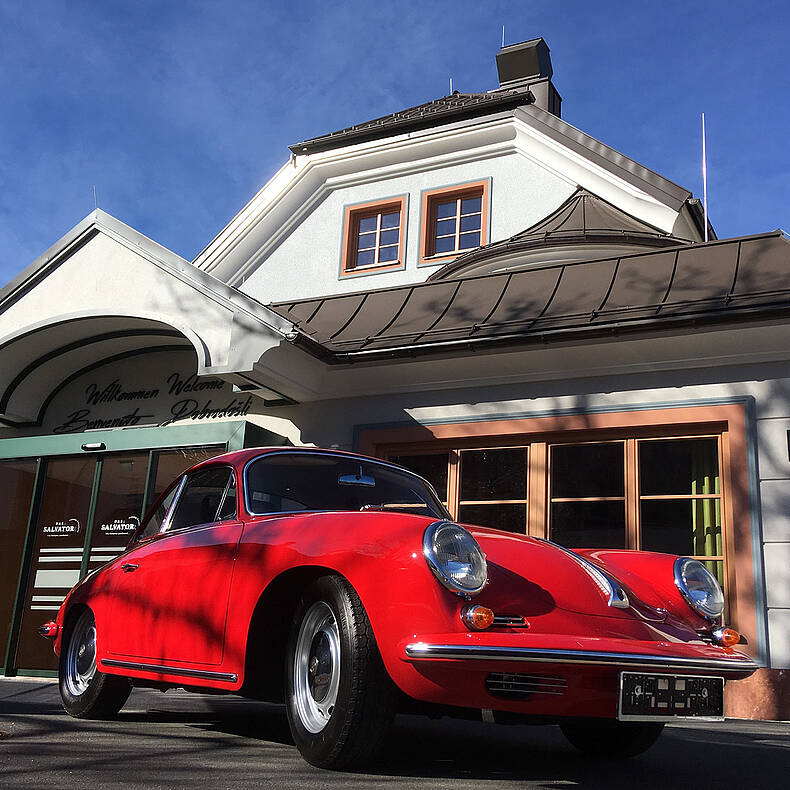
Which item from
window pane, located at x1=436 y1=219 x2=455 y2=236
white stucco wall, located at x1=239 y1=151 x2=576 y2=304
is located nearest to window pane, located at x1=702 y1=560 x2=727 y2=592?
white stucco wall, located at x1=239 y1=151 x2=576 y2=304

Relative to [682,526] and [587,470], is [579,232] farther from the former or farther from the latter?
[682,526]

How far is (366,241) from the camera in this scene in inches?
549

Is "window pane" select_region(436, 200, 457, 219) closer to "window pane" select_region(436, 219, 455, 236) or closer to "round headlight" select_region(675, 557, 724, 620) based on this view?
"window pane" select_region(436, 219, 455, 236)

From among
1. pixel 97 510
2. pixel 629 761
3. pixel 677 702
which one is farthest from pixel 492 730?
pixel 97 510

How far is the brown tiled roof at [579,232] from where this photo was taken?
10523mm

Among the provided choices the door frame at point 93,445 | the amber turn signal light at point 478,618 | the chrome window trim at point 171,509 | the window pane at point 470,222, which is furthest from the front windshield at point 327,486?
the window pane at point 470,222

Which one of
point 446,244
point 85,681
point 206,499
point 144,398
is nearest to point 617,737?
point 206,499

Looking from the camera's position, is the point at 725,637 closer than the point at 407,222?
Yes

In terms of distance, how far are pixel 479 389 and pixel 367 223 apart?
6.36m

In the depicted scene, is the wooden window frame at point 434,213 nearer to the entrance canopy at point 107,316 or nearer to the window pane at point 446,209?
the window pane at point 446,209

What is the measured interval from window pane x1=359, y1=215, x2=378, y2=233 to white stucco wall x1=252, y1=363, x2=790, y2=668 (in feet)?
18.3

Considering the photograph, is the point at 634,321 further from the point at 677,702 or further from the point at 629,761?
the point at 677,702

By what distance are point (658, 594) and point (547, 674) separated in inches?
43.3

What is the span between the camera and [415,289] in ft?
31.3
